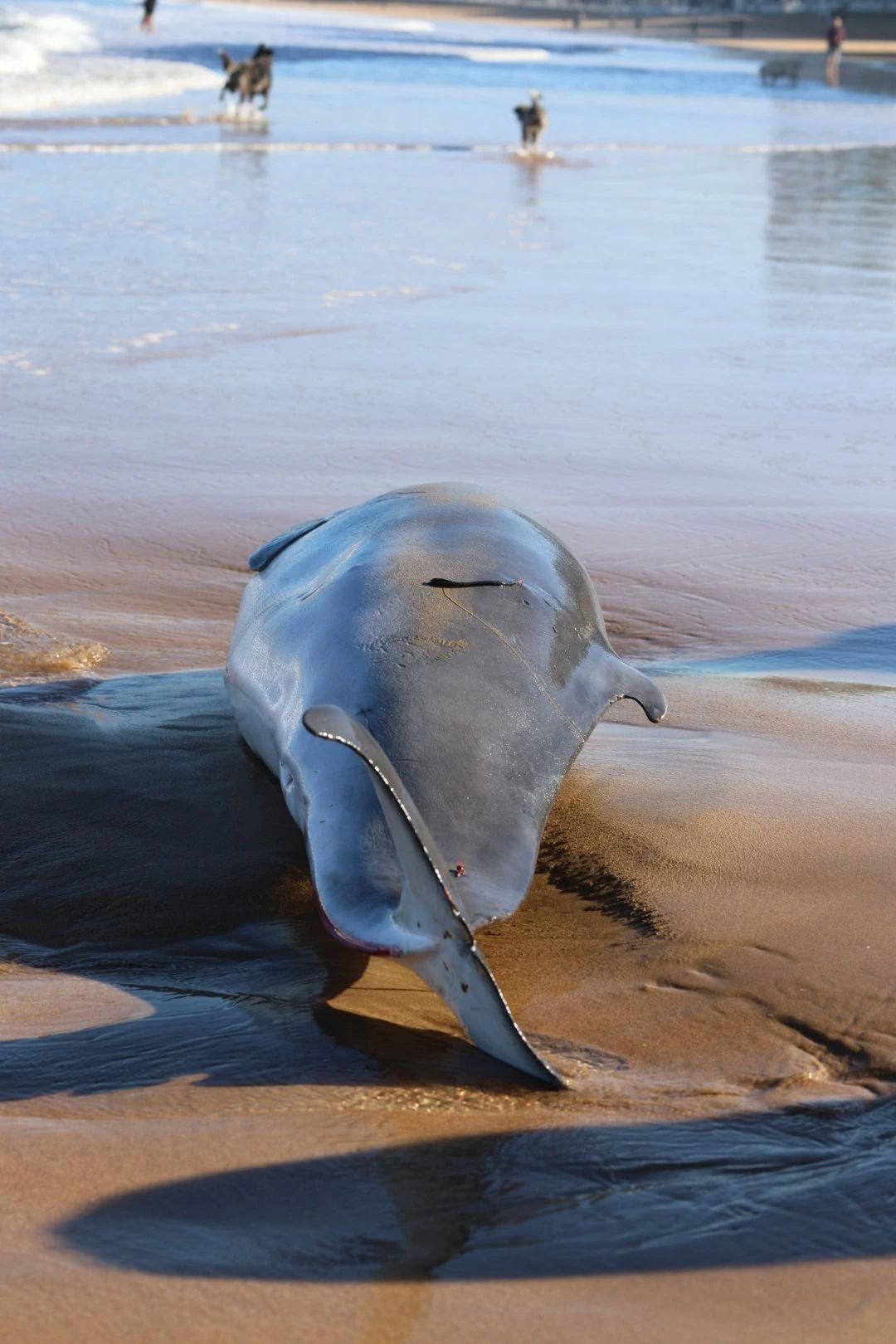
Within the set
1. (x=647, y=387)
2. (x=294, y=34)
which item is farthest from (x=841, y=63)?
(x=647, y=387)

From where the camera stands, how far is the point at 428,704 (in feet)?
9.76

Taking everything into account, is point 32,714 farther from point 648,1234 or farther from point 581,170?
point 581,170

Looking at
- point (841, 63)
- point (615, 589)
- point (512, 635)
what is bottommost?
point (615, 589)

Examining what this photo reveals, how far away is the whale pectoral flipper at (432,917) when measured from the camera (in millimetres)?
2305

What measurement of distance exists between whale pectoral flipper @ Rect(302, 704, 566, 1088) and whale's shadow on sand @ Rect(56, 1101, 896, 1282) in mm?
178

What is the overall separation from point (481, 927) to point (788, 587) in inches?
136

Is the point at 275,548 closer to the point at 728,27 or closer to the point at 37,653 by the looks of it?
the point at 37,653

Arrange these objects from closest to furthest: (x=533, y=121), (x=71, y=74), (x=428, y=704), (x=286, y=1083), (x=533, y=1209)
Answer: (x=533, y=1209) < (x=286, y=1083) < (x=428, y=704) < (x=533, y=121) < (x=71, y=74)

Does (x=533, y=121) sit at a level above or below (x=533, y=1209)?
above

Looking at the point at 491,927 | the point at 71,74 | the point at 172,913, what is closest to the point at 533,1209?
the point at 491,927

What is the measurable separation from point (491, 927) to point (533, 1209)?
2.90 ft

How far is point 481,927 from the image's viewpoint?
2650mm

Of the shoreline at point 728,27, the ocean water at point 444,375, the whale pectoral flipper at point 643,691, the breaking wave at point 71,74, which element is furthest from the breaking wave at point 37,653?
the shoreline at point 728,27

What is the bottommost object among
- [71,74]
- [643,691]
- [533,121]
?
[643,691]
